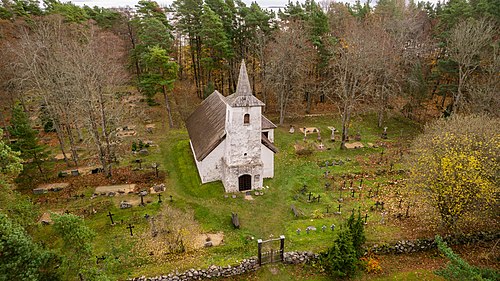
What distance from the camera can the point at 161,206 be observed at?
74.0 ft

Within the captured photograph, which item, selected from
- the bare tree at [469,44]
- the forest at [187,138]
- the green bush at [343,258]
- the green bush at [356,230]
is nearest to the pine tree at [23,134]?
the forest at [187,138]

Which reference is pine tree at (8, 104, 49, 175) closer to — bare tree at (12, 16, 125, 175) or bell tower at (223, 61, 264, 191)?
bare tree at (12, 16, 125, 175)

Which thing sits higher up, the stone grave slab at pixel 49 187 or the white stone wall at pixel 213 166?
the white stone wall at pixel 213 166

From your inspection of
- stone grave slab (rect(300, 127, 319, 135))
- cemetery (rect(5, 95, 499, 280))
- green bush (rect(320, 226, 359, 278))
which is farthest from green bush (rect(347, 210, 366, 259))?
stone grave slab (rect(300, 127, 319, 135))

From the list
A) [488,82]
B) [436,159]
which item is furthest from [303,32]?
[436,159]

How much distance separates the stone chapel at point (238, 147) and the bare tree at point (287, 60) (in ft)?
37.1

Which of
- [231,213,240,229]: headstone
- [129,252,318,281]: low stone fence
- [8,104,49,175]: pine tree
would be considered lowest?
[129,252,318,281]: low stone fence

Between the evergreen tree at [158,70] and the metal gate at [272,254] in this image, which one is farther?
the evergreen tree at [158,70]

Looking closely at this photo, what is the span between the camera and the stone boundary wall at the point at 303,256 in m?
16.7

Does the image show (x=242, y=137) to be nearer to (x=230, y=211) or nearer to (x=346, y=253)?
(x=230, y=211)

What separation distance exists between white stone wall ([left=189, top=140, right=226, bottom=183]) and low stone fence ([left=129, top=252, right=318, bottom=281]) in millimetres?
9091

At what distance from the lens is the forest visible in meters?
17.2

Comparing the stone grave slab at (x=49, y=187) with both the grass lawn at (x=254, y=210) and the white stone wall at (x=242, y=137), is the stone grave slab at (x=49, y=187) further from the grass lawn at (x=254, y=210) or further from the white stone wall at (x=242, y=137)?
the white stone wall at (x=242, y=137)

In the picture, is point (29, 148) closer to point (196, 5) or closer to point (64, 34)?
point (64, 34)
